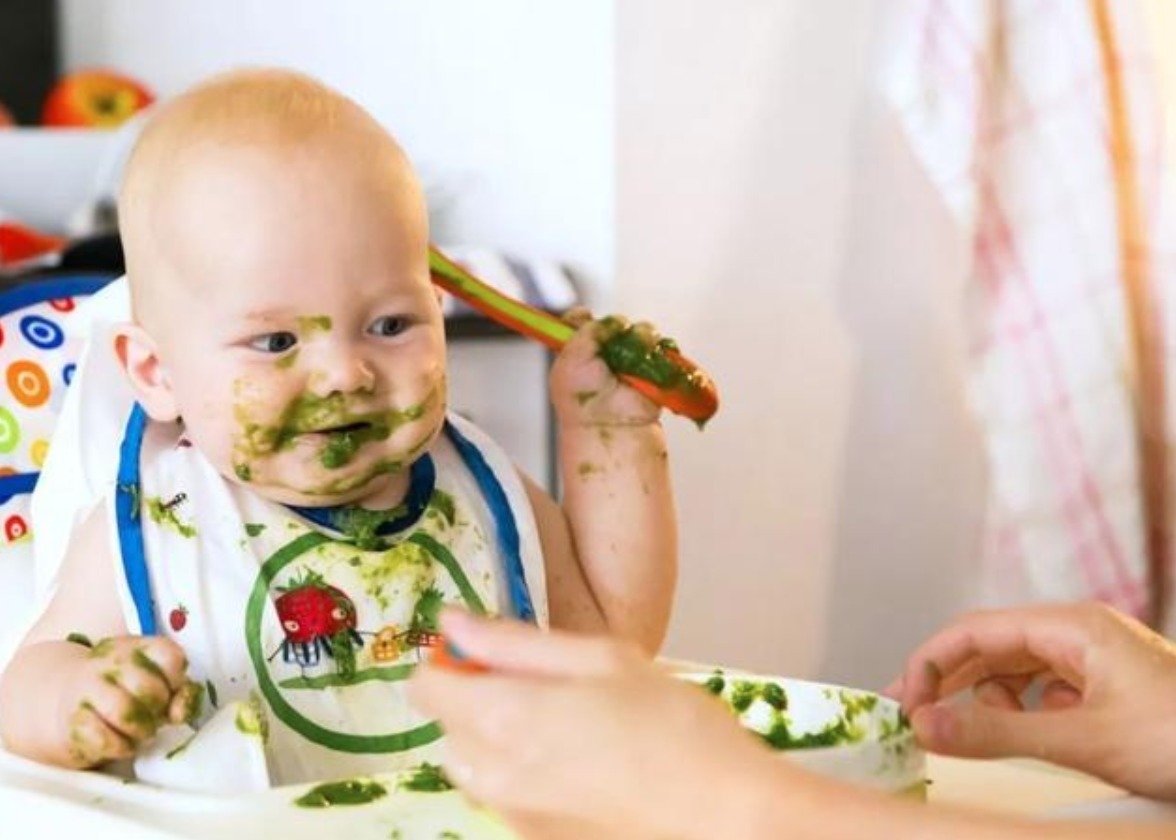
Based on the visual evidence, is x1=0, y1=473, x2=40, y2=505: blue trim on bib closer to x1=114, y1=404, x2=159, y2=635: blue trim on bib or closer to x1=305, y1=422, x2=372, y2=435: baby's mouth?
x1=114, y1=404, x2=159, y2=635: blue trim on bib

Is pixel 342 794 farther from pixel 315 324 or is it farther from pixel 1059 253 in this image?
pixel 1059 253

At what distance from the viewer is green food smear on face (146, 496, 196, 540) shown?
3.14ft

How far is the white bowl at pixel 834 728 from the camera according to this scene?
788 millimetres

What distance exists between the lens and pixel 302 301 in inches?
36.0

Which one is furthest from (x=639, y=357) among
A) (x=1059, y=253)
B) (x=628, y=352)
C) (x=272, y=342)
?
(x=1059, y=253)

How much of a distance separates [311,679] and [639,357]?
244mm

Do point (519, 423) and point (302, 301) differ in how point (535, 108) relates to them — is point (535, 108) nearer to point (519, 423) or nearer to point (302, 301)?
point (519, 423)

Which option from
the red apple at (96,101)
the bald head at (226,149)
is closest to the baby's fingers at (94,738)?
the bald head at (226,149)

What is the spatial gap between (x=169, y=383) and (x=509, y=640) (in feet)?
1.29

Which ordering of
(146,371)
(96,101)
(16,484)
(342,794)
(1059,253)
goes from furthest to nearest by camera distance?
(96,101)
(1059,253)
(16,484)
(146,371)
(342,794)

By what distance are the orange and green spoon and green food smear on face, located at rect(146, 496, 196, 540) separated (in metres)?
0.19

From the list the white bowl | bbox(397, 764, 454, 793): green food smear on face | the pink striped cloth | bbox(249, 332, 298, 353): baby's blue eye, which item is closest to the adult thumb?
the white bowl

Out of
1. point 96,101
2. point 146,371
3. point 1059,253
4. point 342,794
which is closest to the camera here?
point 342,794

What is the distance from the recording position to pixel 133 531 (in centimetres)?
94
